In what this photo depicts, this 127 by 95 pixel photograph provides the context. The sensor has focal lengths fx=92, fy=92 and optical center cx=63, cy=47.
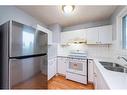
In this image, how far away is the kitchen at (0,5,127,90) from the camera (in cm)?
225

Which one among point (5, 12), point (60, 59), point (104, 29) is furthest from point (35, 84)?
point (104, 29)

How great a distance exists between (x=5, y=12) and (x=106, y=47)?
3.10 m

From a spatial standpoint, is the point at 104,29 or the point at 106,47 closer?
the point at 104,29

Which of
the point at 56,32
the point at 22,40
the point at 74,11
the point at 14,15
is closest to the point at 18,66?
the point at 22,40

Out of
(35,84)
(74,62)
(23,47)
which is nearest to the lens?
(23,47)

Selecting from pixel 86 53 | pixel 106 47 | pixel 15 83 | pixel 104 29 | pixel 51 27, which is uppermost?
pixel 51 27

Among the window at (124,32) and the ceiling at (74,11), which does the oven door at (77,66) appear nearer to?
the window at (124,32)

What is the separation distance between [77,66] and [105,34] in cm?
139

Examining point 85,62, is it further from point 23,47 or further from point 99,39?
point 23,47

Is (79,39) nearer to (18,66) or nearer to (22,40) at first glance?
(22,40)

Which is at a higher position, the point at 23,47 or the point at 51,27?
the point at 51,27

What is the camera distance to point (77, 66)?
3096 millimetres

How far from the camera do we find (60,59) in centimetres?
371

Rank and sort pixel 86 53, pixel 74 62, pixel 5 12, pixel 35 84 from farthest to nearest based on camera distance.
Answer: pixel 86 53
pixel 74 62
pixel 5 12
pixel 35 84
